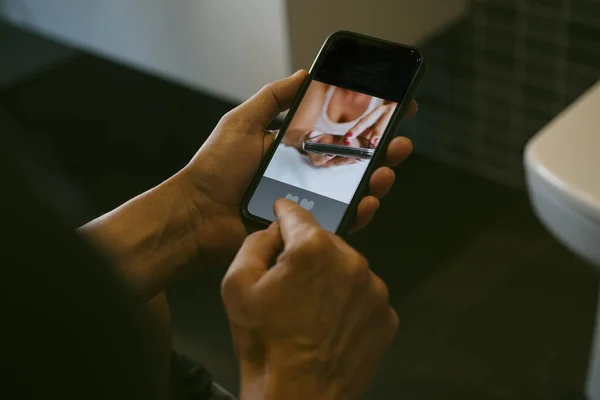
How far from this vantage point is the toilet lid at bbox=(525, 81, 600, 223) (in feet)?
2.43

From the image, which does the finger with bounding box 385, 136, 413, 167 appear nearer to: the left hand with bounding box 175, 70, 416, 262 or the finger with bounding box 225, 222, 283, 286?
the left hand with bounding box 175, 70, 416, 262

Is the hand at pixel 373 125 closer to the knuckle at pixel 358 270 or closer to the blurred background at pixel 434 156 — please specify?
the knuckle at pixel 358 270

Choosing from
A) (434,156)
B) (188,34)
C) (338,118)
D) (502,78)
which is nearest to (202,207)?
(338,118)

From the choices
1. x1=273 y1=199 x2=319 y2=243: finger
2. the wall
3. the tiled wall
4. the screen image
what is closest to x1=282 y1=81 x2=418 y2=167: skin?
the screen image

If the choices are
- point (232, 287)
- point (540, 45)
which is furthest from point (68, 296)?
point (540, 45)

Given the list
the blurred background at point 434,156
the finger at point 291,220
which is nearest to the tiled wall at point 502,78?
the blurred background at point 434,156

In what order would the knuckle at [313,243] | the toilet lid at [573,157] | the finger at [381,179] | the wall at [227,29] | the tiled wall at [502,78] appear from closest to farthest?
1. the knuckle at [313,243]
2. the finger at [381,179]
3. the toilet lid at [573,157]
4. the wall at [227,29]
5. the tiled wall at [502,78]

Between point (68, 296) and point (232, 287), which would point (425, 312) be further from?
point (68, 296)

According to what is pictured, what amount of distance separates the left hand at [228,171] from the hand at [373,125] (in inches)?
1.2

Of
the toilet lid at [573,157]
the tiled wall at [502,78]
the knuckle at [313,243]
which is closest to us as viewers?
the knuckle at [313,243]

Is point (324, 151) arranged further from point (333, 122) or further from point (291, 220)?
point (291, 220)

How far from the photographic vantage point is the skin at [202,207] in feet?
2.06

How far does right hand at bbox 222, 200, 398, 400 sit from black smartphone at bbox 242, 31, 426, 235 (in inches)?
5.9

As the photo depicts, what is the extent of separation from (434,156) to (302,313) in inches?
43.4
